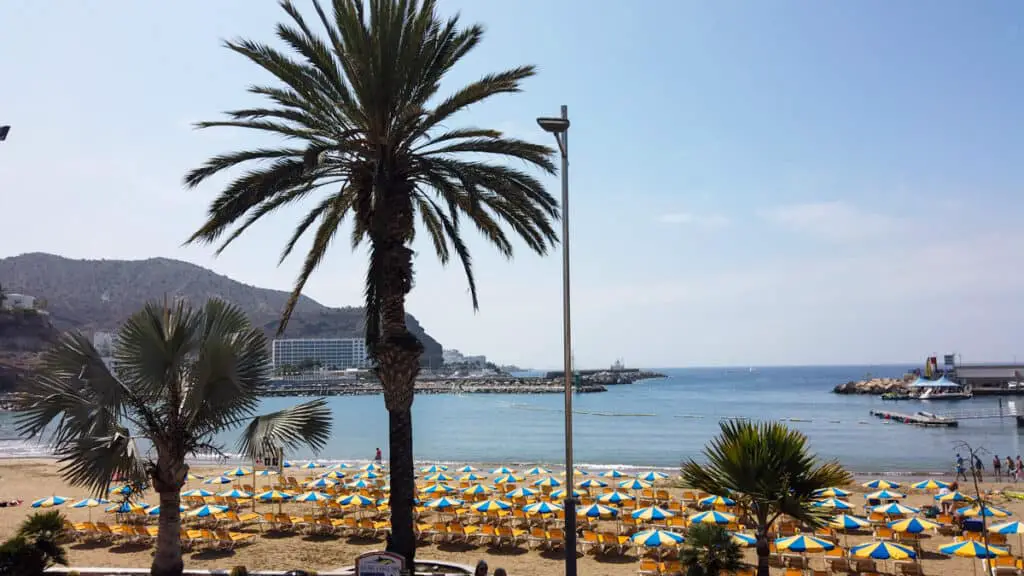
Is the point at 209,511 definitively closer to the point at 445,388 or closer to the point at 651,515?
the point at 651,515

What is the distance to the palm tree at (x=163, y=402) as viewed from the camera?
934cm

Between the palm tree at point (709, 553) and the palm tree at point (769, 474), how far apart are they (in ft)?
2.27

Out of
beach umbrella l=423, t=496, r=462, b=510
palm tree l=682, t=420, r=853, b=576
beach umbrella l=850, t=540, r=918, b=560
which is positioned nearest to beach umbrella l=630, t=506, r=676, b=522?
beach umbrella l=850, t=540, r=918, b=560

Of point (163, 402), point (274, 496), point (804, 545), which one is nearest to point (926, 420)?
point (804, 545)

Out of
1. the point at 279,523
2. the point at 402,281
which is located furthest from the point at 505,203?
the point at 279,523

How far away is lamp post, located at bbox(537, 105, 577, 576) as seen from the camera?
9406 mm

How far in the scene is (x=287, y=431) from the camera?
999 cm

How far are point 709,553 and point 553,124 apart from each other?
6230 mm

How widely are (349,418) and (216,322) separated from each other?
8811 cm

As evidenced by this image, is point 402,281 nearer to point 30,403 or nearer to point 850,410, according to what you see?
point 30,403

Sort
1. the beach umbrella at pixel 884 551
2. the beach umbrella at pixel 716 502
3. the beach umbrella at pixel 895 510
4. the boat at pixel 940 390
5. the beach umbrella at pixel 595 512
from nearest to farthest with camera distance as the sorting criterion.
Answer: the beach umbrella at pixel 884 551
the beach umbrella at pixel 895 510
the beach umbrella at pixel 595 512
the beach umbrella at pixel 716 502
the boat at pixel 940 390

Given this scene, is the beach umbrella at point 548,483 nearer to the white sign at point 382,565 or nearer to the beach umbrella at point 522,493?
the beach umbrella at point 522,493

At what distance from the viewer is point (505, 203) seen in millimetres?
12766

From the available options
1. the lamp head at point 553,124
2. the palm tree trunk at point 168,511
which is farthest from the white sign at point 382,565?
the lamp head at point 553,124
